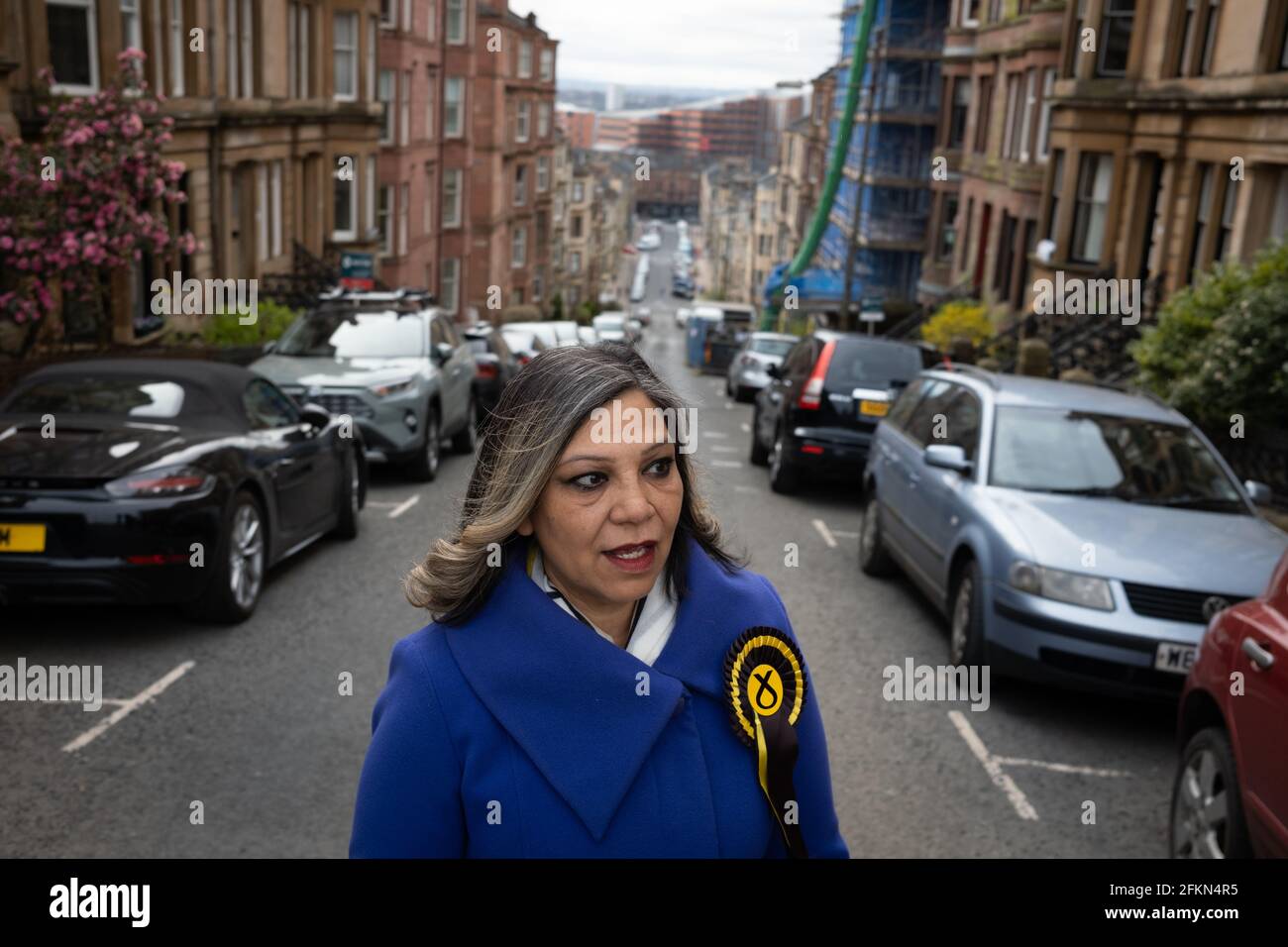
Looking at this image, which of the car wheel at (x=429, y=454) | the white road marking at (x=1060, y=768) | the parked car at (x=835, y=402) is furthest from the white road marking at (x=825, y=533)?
the white road marking at (x=1060, y=768)

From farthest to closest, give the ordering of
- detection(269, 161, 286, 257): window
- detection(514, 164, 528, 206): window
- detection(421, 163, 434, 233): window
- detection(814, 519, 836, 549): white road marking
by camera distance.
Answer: detection(514, 164, 528, 206): window < detection(421, 163, 434, 233): window < detection(269, 161, 286, 257): window < detection(814, 519, 836, 549): white road marking

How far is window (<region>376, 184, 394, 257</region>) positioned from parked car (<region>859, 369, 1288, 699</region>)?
1273 inches

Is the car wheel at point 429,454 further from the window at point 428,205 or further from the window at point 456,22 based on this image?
the window at point 456,22

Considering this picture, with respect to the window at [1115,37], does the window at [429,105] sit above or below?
below

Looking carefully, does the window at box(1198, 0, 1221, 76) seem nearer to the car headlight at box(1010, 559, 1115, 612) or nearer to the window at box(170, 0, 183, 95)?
the car headlight at box(1010, 559, 1115, 612)

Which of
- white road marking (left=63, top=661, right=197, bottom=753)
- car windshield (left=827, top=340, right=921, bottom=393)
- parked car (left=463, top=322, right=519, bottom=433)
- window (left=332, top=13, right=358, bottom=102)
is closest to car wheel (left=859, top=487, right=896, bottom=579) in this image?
car windshield (left=827, top=340, right=921, bottom=393)

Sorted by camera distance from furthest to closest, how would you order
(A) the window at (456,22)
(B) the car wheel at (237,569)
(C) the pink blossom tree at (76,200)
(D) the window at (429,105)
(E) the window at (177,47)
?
(A) the window at (456,22), (D) the window at (429,105), (E) the window at (177,47), (C) the pink blossom tree at (76,200), (B) the car wheel at (237,569)

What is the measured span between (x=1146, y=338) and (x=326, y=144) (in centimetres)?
2326

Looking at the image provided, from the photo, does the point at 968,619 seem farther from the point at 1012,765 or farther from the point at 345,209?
the point at 345,209

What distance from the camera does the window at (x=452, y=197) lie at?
4959 cm

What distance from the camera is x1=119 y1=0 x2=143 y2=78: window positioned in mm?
20328

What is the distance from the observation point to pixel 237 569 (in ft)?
27.7

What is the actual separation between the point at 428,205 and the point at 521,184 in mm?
19563

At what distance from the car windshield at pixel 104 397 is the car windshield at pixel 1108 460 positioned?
5.35 m
